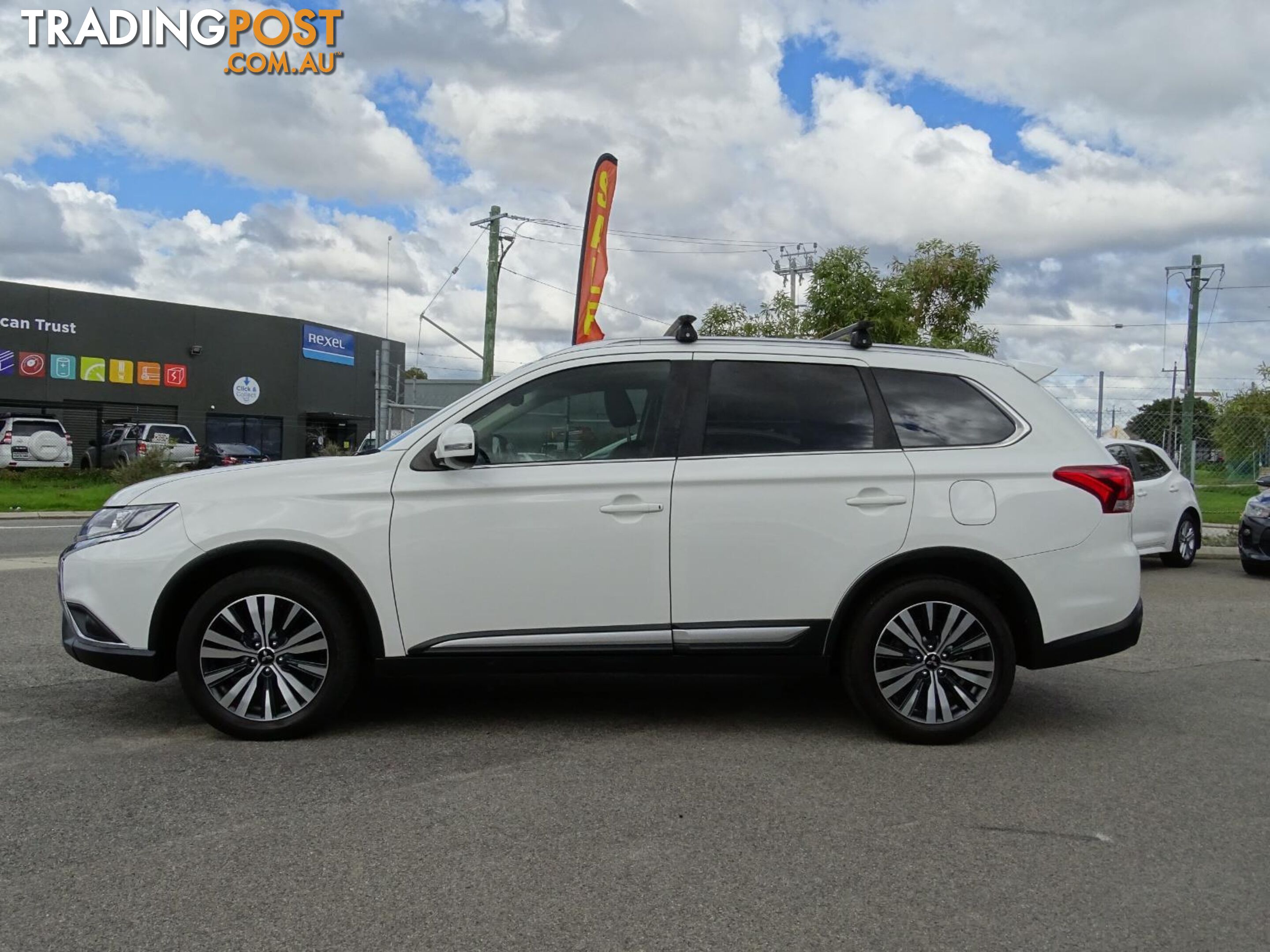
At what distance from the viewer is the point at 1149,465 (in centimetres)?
1270

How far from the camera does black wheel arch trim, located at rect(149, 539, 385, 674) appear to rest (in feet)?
16.5

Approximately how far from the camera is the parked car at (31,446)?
1119 inches

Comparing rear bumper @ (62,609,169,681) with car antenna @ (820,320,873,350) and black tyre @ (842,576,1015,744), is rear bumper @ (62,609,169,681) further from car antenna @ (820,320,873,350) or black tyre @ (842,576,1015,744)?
car antenna @ (820,320,873,350)

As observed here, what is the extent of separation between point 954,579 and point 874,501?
0.53 m

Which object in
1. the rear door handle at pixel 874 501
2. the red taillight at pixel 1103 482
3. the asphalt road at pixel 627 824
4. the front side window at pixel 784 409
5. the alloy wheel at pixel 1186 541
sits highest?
the front side window at pixel 784 409

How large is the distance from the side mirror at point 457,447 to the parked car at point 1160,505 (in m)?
9.12

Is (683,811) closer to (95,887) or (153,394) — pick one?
(95,887)

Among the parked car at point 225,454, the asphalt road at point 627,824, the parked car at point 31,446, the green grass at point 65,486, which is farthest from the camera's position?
the parked car at point 225,454

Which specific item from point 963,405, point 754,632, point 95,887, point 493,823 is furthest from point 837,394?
point 95,887

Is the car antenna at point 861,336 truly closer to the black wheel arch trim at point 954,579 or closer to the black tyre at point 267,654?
the black wheel arch trim at point 954,579

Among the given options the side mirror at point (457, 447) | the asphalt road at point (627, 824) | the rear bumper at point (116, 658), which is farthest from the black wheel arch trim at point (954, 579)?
the rear bumper at point (116, 658)

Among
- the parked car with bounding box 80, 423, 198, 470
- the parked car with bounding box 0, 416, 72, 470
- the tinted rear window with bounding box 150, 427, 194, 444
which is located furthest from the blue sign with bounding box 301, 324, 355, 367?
the parked car with bounding box 0, 416, 72, 470

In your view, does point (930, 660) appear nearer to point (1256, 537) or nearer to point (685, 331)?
point (685, 331)

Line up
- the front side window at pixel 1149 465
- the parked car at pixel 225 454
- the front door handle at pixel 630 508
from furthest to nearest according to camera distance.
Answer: the parked car at pixel 225 454, the front side window at pixel 1149 465, the front door handle at pixel 630 508
